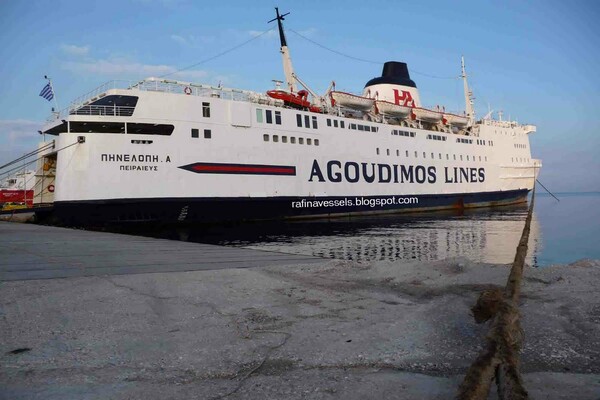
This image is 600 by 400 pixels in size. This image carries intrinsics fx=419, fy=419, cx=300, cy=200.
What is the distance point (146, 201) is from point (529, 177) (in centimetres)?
4099

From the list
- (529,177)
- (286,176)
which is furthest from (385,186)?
(529,177)

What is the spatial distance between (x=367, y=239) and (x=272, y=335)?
47.6ft

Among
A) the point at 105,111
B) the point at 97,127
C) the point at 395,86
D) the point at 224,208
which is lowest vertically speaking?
the point at 224,208

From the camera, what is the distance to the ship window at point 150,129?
68.5 ft

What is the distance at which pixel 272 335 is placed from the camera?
310cm

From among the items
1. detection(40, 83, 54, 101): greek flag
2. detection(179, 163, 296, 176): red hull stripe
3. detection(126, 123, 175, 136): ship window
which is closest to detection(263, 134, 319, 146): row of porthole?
detection(179, 163, 296, 176): red hull stripe

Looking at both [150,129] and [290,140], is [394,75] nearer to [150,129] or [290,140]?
[290,140]

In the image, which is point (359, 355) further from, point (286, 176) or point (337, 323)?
point (286, 176)

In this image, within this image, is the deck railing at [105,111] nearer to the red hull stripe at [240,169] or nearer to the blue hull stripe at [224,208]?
the red hull stripe at [240,169]

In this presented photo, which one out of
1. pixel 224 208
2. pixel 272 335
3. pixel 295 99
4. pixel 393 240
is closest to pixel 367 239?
pixel 393 240

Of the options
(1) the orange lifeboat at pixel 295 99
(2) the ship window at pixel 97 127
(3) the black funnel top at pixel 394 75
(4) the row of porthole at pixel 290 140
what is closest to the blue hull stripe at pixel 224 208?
(4) the row of porthole at pixel 290 140

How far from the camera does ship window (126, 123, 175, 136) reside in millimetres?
20875

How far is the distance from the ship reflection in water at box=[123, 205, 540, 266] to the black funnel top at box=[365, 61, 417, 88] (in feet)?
60.2

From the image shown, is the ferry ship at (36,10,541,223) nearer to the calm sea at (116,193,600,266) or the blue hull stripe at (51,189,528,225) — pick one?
the blue hull stripe at (51,189,528,225)
